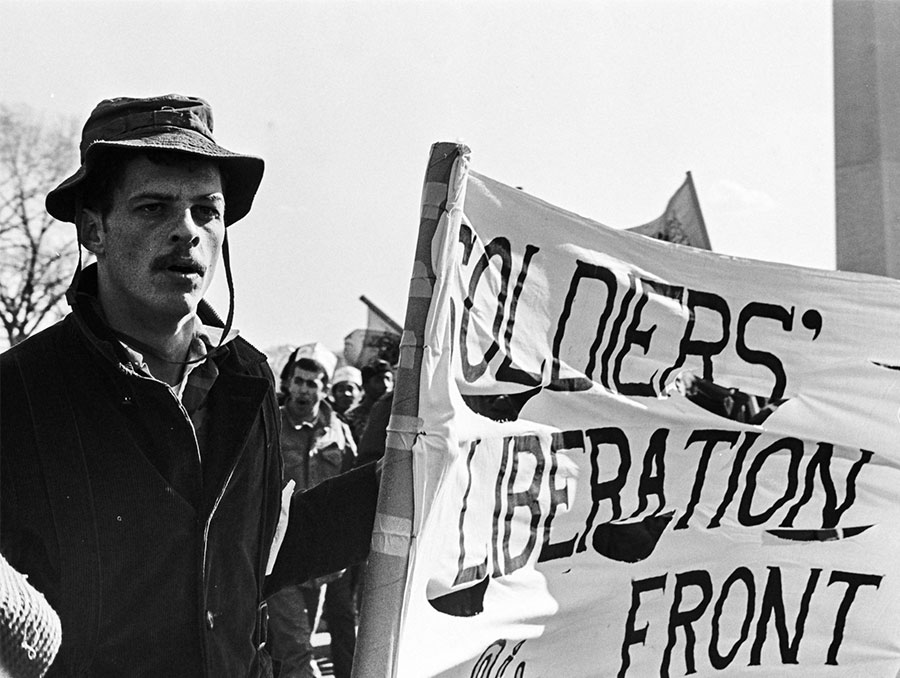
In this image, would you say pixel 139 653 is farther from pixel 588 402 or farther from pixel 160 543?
pixel 588 402

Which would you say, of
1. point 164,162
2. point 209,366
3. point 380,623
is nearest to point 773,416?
point 380,623

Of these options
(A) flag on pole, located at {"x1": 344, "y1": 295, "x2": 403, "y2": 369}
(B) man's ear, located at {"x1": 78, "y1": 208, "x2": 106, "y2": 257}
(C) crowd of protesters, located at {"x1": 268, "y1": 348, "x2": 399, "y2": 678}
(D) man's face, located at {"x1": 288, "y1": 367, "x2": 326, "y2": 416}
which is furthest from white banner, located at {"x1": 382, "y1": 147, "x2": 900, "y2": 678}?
(A) flag on pole, located at {"x1": 344, "y1": 295, "x2": 403, "y2": 369}

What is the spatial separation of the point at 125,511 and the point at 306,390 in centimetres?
483

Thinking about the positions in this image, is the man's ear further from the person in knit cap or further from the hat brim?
the person in knit cap

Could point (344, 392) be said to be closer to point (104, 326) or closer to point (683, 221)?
point (683, 221)

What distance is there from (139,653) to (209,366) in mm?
571

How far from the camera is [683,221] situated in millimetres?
9375

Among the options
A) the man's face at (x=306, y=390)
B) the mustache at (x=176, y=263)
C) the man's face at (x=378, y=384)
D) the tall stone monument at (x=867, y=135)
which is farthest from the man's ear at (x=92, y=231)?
the tall stone monument at (x=867, y=135)

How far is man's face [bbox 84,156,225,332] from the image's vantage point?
197 cm

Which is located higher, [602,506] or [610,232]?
[610,232]

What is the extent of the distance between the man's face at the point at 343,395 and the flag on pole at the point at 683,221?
Answer: 2779 mm

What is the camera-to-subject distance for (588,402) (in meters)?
2.96

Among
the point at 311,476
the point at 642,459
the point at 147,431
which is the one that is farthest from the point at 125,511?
the point at 311,476

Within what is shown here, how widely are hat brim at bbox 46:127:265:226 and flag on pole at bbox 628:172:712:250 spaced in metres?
7.20
